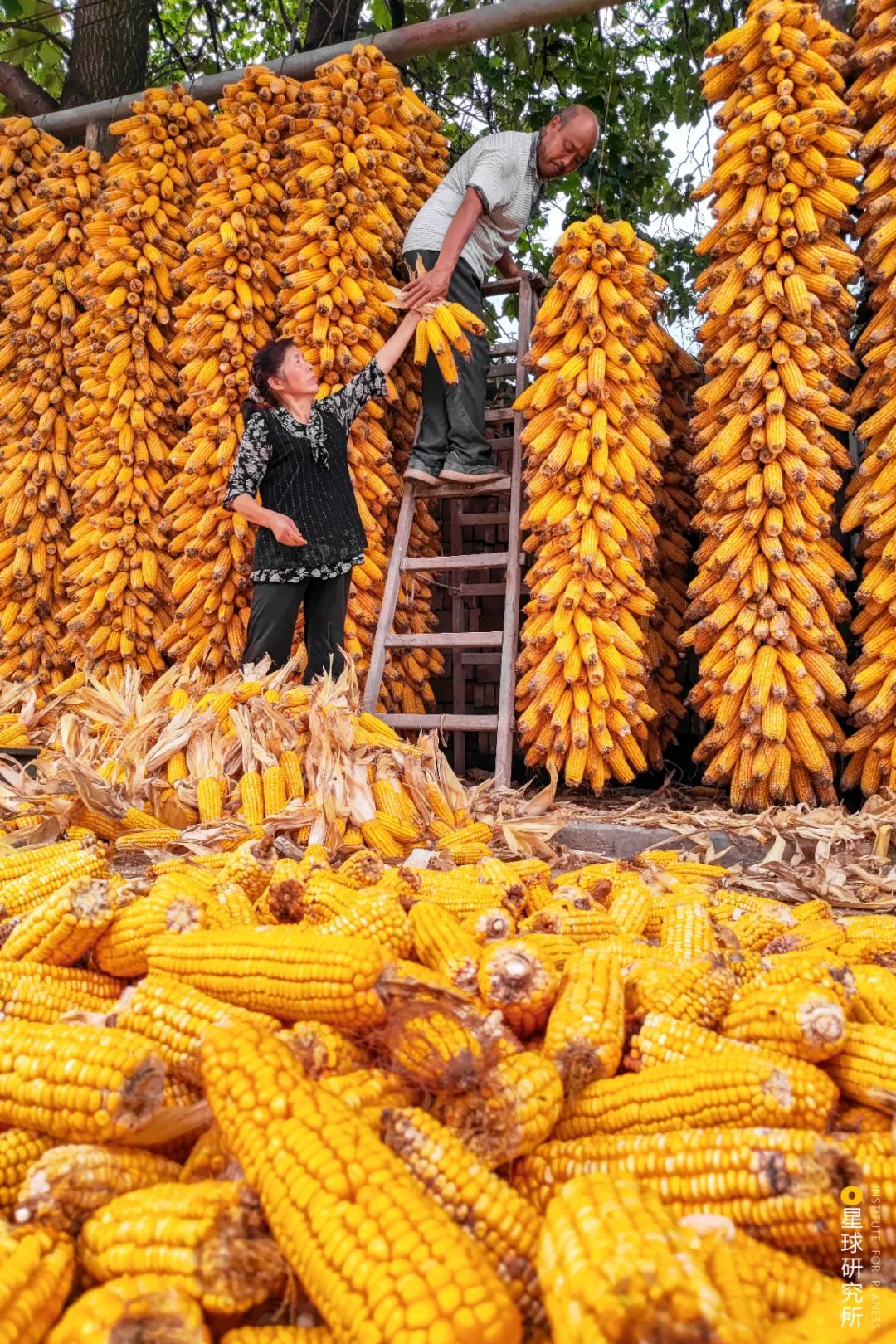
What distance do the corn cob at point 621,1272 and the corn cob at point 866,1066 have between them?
56 centimetres

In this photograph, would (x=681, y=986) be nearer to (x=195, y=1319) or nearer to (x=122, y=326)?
(x=195, y=1319)

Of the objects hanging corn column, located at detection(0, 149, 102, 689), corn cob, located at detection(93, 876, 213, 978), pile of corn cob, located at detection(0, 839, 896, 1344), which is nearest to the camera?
pile of corn cob, located at detection(0, 839, 896, 1344)

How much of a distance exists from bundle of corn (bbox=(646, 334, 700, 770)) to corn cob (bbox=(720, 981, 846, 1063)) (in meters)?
4.10

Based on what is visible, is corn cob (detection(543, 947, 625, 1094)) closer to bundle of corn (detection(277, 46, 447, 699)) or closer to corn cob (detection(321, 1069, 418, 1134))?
corn cob (detection(321, 1069, 418, 1134))

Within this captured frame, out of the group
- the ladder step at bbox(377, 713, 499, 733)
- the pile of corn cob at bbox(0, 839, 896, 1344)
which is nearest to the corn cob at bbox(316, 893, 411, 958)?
the pile of corn cob at bbox(0, 839, 896, 1344)

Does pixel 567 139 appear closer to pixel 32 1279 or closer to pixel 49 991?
pixel 49 991

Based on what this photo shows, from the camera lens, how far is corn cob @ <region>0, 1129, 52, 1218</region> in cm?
128

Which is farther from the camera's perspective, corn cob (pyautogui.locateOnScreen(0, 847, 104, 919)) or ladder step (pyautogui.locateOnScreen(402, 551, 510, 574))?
ladder step (pyautogui.locateOnScreen(402, 551, 510, 574))

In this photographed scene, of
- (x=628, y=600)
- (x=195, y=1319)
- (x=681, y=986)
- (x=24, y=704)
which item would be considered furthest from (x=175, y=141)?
(x=195, y=1319)

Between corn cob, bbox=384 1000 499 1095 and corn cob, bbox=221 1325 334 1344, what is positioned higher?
corn cob, bbox=384 1000 499 1095

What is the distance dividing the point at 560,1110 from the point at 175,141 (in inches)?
278

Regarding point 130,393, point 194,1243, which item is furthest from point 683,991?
point 130,393

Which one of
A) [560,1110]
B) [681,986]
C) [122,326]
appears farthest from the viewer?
[122,326]

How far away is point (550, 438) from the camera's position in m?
5.18
